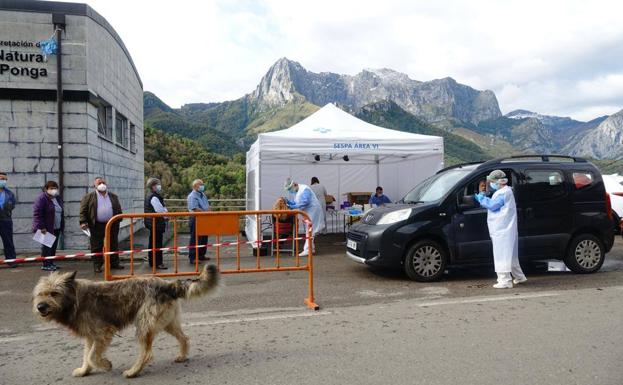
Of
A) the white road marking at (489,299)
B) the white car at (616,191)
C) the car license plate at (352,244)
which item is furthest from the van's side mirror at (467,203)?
the white car at (616,191)

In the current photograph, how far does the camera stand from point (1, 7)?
1095 cm

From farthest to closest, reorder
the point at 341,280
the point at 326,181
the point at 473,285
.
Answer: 1. the point at 326,181
2. the point at 341,280
3. the point at 473,285

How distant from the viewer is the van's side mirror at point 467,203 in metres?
7.96

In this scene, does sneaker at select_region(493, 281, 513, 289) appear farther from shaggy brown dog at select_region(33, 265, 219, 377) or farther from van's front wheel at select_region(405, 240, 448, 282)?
shaggy brown dog at select_region(33, 265, 219, 377)

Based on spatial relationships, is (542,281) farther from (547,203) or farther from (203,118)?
(203,118)

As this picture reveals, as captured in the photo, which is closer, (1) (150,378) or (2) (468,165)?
(1) (150,378)

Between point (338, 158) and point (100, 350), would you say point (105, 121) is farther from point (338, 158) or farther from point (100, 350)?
point (100, 350)

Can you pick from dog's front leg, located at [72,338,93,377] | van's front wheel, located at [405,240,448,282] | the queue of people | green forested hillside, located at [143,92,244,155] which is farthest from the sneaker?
green forested hillside, located at [143,92,244,155]

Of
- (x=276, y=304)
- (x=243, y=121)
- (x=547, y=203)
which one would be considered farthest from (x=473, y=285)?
(x=243, y=121)

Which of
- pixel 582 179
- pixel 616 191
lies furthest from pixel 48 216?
pixel 616 191

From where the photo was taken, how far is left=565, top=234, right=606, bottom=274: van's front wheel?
849 centimetres

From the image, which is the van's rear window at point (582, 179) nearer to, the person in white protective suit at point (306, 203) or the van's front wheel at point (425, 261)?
the van's front wheel at point (425, 261)

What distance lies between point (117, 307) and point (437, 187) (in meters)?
6.06

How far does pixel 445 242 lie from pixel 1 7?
10953mm
